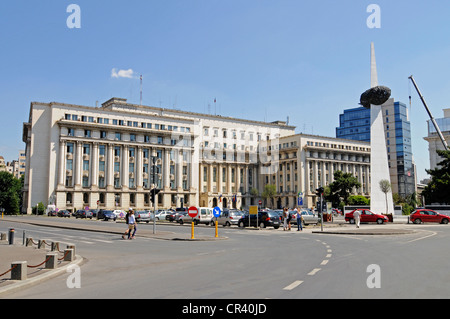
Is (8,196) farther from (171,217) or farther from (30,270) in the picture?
(30,270)

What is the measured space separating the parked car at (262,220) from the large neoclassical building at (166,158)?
83.8ft

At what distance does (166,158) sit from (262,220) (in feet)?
198

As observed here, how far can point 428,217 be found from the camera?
43.3 metres

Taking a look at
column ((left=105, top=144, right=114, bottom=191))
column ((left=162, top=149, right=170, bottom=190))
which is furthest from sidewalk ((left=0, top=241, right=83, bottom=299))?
column ((left=162, top=149, right=170, bottom=190))

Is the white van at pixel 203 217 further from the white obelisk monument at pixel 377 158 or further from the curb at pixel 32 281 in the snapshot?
the curb at pixel 32 281

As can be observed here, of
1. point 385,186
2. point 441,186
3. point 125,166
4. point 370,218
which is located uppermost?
point 125,166

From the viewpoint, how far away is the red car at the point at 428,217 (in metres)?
43.1

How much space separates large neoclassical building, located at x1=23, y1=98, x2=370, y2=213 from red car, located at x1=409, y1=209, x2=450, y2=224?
26.8 metres

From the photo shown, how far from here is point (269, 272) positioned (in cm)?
1082

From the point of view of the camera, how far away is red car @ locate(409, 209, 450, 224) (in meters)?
43.1

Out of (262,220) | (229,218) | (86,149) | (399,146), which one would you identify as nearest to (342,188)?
(86,149)

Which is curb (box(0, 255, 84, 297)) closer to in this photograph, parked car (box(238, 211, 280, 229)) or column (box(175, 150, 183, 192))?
parked car (box(238, 211, 280, 229))

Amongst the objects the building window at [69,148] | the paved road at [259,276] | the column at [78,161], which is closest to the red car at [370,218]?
the paved road at [259,276]

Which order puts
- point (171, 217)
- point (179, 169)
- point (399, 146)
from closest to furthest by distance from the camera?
1. point (171, 217)
2. point (179, 169)
3. point (399, 146)
